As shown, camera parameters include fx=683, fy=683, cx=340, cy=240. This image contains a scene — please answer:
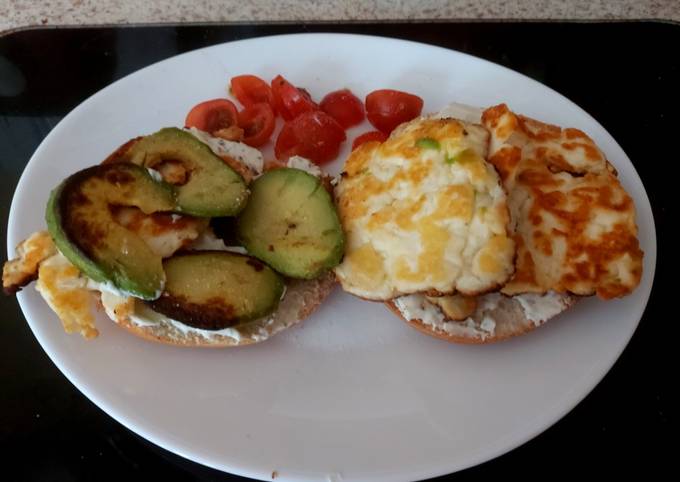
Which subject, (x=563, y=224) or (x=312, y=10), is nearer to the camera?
(x=563, y=224)

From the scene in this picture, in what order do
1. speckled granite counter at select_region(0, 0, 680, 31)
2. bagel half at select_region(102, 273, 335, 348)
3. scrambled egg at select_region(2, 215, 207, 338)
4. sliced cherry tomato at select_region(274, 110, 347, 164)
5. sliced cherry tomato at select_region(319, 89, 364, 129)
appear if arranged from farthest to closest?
speckled granite counter at select_region(0, 0, 680, 31), sliced cherry tomato at select_region(319, 89, 364, 129), sliced cherry tomato at select_region(274, 110, 347, 164), bagel half at select_region(102, 273, 335, 348), scrambled egg at select_region(2, 215, 207, 338)

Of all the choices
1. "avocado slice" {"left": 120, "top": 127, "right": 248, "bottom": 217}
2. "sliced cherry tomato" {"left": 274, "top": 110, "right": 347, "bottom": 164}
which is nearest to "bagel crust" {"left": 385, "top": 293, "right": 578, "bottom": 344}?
"avocado slice" {"left": 120, "top": 127, "right": 248, "bottom": 217}

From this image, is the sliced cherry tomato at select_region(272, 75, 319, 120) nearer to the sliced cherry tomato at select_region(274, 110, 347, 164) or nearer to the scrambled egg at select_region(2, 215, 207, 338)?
the sliced cherry tomato at select_region(274, 110, 347, 164)

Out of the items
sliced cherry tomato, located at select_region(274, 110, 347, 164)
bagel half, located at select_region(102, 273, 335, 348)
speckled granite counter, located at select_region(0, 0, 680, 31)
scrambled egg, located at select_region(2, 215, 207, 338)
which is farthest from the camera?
speckled granite counter, located at select_region(0, 0, 680, 31)

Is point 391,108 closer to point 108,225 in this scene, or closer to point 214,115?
point 214,115

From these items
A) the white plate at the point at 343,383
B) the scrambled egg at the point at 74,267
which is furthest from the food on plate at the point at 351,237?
the white plate at the point at 343,383

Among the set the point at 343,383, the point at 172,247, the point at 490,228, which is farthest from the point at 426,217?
the point at 172,247

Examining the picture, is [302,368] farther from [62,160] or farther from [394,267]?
[62,160]

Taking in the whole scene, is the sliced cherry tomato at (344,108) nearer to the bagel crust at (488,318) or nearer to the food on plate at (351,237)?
the food on plate at (351,237)
